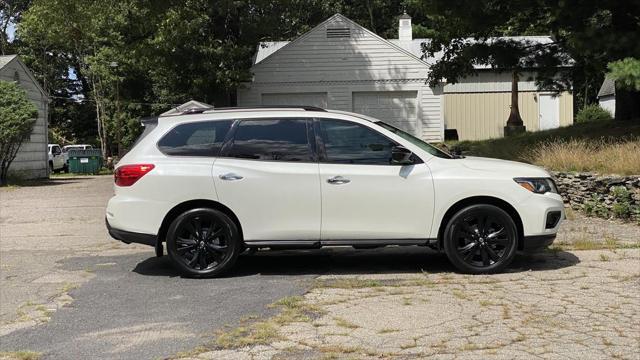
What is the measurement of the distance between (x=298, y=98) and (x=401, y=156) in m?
19.4

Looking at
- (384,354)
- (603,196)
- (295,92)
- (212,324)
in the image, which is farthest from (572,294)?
(295,92)

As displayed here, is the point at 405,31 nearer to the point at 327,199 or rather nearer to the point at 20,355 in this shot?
the point at 327,199

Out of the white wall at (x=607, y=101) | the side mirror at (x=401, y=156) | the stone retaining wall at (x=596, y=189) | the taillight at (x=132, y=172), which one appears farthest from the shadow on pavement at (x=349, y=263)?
the white wall at (x=607, y=101)

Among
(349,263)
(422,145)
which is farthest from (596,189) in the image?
(349,263)

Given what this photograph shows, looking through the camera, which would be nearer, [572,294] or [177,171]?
[572,294]

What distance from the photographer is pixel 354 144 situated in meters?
7.18

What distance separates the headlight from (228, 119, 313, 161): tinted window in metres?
2.28

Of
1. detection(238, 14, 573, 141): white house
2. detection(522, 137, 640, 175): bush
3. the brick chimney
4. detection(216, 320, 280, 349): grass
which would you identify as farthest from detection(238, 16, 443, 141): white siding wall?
detection(216, 320, 280, 349): grass

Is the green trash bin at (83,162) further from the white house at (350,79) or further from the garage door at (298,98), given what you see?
the garage door at (298,98)

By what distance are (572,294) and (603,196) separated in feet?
17.8

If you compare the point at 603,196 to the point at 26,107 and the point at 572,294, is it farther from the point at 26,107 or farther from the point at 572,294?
the point at 26,107

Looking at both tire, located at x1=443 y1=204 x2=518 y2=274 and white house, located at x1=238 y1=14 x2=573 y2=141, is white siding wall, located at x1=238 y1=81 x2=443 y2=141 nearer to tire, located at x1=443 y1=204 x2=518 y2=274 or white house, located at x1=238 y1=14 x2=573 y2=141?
white house, located at x1=238 y1=14 x2=573 y2=141

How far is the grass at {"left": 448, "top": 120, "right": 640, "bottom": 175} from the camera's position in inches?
446

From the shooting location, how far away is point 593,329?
5145mm
